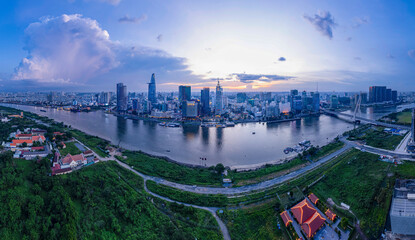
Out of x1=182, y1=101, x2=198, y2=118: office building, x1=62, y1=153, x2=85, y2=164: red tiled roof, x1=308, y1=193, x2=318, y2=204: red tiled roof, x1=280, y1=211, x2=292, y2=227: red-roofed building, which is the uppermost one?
x1=182, y1=101, x2=198, y2=118: office building

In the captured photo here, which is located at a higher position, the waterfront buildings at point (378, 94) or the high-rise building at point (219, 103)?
the waterfront buildings at point (378, 94)

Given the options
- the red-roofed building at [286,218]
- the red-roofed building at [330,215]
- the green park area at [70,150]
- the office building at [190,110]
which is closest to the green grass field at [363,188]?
the red-roofed building at [330,215]

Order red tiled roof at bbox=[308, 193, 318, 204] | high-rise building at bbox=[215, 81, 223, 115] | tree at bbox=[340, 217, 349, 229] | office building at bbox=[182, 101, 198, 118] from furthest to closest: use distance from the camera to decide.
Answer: high-rise building at bbox=[215, 81, 223, 115], office building at bbox=[182, 101, 198, 118], red tiled roof at bbox=[308, 193, 318, 204], tree at bbox=[340, 217, 349, 229]

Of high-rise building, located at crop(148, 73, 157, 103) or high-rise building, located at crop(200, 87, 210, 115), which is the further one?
high-rise building, located at crop(148, 73, 157, 103)

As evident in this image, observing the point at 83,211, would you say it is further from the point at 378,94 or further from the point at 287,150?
the point at 378,94

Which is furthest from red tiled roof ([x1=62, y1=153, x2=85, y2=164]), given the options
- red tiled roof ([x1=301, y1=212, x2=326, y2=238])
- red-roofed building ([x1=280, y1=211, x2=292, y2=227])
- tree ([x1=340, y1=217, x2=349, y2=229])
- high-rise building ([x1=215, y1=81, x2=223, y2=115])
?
high-rise building ([x1=215, y1=81, x2=223, y2=115])

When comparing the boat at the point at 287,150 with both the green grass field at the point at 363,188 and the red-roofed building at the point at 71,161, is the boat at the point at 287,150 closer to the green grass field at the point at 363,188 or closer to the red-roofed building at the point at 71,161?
the green grass field at the point at 363,188

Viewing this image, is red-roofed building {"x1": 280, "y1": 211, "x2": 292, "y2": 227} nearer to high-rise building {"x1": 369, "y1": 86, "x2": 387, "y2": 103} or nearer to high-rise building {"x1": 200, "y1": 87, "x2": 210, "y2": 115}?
high-rise building {"x1": 200, "y1": 87, "x2": 210, "y2": 115}
